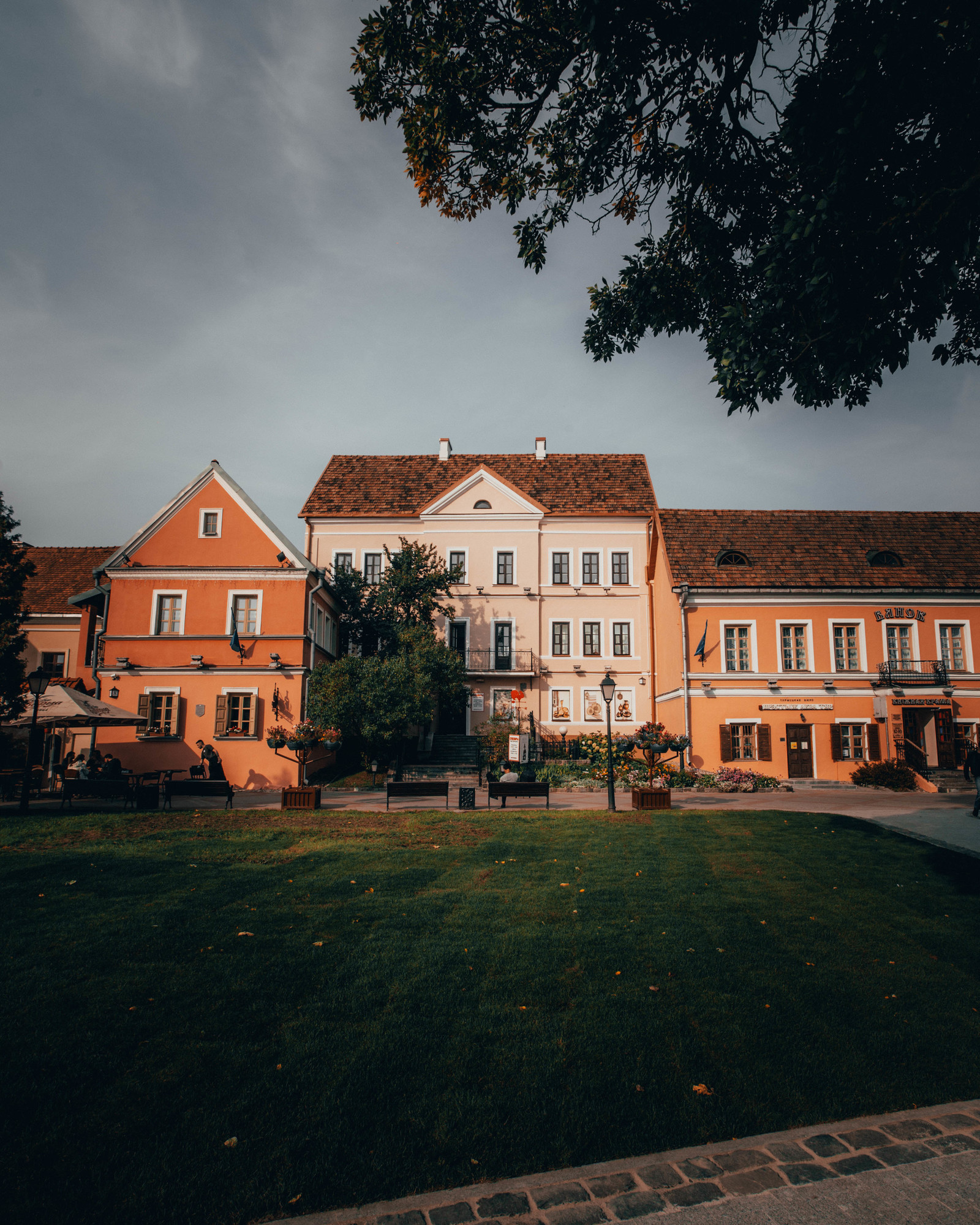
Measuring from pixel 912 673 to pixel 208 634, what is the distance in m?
25.9

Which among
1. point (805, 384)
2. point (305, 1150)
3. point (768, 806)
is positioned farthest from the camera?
point (768, 806)

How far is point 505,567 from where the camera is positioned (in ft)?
108

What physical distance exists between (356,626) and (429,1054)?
25518 millimetres

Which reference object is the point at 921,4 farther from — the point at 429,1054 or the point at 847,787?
the point at 847,787

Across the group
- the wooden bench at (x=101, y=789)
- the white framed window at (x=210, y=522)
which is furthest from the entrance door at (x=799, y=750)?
the white framed window at (x=210, y=522)

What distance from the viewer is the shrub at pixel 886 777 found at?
24.4 m

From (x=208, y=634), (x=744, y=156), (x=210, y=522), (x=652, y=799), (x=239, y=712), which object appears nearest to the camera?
(x=744, y=156)

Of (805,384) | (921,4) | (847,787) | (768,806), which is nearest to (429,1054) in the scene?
(805,384)

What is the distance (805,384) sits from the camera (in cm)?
685

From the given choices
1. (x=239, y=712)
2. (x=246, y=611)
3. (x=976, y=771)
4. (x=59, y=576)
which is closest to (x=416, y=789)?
(x=239, y=712)

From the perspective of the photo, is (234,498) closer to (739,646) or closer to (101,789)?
(101,789)

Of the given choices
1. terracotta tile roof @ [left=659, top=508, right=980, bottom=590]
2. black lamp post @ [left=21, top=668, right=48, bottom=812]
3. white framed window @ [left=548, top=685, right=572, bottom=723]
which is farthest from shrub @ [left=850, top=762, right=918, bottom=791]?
black lamp post @ [left=21, top=668, right=48, bottom=812]

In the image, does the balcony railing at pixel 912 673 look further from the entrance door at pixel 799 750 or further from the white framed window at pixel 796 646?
the entrance door at pixel 799 750

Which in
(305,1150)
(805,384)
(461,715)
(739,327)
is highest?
(739,327)
